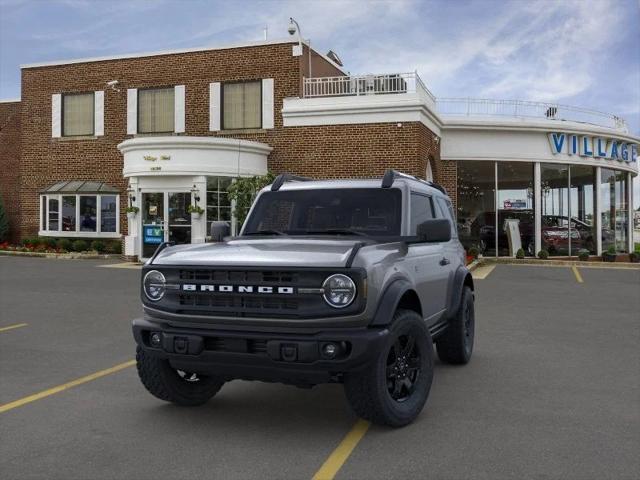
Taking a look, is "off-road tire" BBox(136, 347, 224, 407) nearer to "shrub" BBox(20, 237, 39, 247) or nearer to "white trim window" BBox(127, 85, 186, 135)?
"white trim window" BBox(127, 85, 186, 135)

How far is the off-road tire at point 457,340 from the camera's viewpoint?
6.64 meters

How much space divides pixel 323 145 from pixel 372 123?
186 centimetres

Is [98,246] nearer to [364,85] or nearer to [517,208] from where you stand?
[364,85]

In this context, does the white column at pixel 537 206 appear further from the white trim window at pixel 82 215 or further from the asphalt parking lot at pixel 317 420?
the asphalt parking lot at pixel 317 420

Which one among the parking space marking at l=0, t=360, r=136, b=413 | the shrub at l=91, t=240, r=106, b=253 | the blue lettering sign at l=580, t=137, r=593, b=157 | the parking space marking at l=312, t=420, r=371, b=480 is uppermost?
the blue lettering sign at l=580, t=137, r=593, b=157

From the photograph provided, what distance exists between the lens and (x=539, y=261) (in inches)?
875

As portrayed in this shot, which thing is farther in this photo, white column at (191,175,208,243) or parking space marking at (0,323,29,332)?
white column at (191,175,208,243)

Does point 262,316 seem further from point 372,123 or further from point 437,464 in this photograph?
point 372,123

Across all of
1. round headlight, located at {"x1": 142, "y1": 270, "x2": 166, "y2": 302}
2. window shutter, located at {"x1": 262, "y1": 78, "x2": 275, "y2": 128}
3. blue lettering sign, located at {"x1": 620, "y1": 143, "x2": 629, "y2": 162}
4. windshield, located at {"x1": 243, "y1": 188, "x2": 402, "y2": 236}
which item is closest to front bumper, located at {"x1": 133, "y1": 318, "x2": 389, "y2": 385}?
round headlight, located at {"x1": 142, "y1": 270, "x2": 166, "y2": 302}

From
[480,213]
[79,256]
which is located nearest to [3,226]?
[79,256]

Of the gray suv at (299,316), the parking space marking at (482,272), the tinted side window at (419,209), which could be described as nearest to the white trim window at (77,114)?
the parking space marking at (482,272)

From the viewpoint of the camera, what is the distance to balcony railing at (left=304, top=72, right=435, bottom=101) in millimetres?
20531

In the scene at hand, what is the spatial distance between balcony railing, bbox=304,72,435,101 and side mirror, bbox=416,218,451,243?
16.0 meters

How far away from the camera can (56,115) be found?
2541cm
